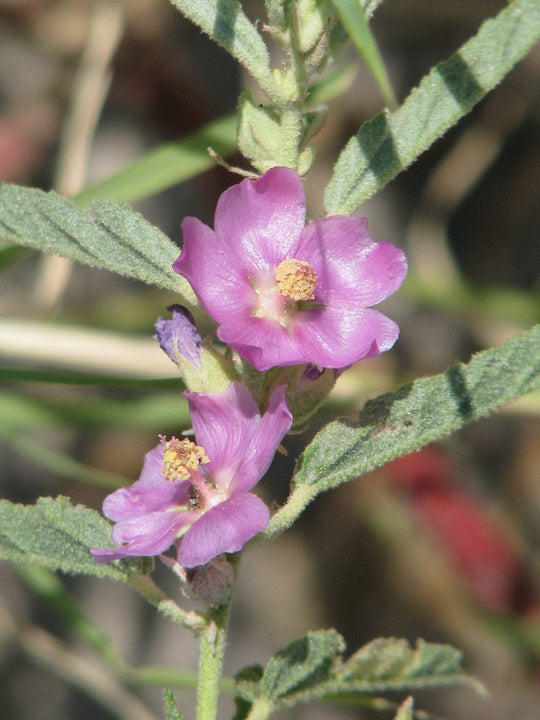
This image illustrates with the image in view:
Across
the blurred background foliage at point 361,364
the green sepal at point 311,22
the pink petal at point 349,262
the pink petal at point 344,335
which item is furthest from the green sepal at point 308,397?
the blurred background foliage at point 361,364

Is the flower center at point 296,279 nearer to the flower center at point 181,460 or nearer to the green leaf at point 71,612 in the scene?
the flower center at point 181,460

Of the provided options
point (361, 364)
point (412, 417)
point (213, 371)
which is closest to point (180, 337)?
point (213, 371)

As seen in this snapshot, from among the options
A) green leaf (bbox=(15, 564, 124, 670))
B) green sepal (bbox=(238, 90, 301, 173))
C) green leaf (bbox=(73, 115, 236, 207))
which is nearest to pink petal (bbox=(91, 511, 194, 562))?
green sepal (bbox=(238, 90, 301, 173))

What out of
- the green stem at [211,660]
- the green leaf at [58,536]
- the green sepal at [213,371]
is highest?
the green sepal at [213,371]

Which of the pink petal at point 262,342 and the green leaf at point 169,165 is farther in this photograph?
the green leaf at point 169,165

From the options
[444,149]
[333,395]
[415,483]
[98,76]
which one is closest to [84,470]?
[333,395]

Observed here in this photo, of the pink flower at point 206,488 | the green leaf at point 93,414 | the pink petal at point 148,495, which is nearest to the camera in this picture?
the pink flower at point 206,488

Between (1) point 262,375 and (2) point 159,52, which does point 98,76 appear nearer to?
(2) point 159,52
